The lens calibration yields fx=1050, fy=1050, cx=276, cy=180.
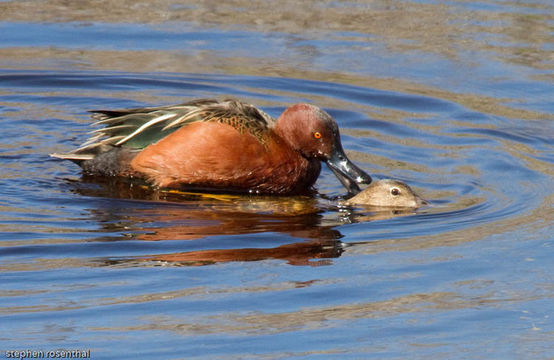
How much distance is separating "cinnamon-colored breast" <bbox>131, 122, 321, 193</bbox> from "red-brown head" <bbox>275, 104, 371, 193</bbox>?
0.38ft

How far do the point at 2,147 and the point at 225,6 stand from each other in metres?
5.60

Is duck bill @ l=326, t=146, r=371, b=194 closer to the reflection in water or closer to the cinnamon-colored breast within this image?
the cinnamon-colored breast

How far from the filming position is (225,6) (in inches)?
610

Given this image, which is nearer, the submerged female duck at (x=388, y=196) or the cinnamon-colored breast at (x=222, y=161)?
the submerged female duck at (x=388, y=196)

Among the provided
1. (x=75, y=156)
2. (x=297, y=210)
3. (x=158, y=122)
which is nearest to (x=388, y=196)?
(x=297, y=210)

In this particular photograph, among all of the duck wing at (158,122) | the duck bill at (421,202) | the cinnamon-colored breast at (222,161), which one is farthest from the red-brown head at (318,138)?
the duck bill at (421,202)

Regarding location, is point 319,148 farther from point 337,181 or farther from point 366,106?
point 366,106

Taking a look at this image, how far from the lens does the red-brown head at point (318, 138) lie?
979cm

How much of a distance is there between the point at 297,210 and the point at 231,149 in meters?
0.87

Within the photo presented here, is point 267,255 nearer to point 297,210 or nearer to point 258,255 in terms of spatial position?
point 258,255

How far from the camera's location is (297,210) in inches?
368

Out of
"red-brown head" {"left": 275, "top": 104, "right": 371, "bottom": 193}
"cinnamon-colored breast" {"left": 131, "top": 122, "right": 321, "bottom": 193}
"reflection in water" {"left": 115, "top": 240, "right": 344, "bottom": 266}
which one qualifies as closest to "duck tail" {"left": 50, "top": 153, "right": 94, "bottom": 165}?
"cinnamon-colored breast" {"left": 131, "top": 122, "right": 321, "bottom": 193}

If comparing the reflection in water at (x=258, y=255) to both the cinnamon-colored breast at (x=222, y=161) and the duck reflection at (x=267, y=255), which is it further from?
the cinnamon-colored breast at (x=222, y=161)

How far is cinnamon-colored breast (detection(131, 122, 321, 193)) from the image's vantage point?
9.68m
